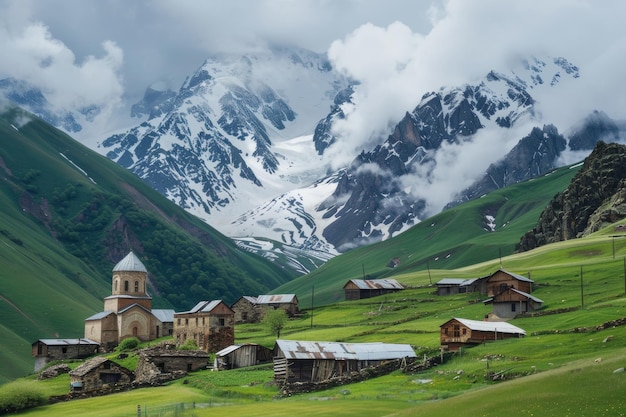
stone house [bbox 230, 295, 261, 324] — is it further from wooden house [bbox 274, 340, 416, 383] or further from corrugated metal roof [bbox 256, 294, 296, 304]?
wooden house [bbox 274, 340, 416, 383]

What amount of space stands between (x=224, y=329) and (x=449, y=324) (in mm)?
47235

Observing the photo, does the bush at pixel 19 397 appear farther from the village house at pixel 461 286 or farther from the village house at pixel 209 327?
the village house at pixel 461 286

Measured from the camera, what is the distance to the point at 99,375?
4203 inches

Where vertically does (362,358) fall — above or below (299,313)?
below

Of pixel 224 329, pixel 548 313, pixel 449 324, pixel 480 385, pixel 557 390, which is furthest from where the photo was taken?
pixel 224 329

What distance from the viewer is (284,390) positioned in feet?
261

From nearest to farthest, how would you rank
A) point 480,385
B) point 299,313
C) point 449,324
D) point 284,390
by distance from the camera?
point 480,385 → point 284,390 → point 449,324 → point 299,313

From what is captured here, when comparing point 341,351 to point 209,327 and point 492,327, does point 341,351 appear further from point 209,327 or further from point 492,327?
point 209,327

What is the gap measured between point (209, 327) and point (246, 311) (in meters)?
45.3

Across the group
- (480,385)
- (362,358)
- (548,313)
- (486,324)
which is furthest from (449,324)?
(480,385)

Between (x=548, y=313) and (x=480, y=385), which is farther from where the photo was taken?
(x=548, y=313)

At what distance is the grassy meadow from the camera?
51156 mm

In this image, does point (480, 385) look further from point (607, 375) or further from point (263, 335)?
point (263, 335)

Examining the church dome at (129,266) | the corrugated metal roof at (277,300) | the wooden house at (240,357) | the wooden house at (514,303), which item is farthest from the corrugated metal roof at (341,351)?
the corrugated metal roof at (277,300)
